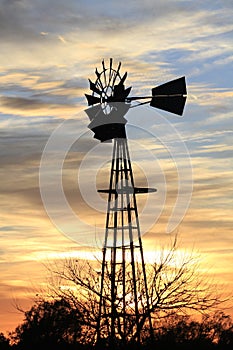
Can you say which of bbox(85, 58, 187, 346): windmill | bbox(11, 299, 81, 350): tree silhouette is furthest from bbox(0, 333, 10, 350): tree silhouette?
bbox(85, 58, 187, 346): windmill

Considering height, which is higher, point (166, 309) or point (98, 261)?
point (98, 261)

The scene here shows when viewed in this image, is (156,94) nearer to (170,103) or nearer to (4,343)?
(170,103)

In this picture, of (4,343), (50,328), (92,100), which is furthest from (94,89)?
(4,343)

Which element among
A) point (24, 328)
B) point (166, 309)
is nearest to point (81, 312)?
point (166, 309)

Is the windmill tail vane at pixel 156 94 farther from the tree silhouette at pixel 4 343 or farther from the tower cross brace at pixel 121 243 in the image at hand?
the tree silhouette at pixel 4 343

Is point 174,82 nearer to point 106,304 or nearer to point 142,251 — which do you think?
point 142,251

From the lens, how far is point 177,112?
2964 centimetres

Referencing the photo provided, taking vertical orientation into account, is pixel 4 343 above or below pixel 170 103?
below

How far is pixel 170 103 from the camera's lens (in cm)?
2980

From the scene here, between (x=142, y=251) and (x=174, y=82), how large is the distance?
5800mm

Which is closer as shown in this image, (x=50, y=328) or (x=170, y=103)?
(x=170, y=103)

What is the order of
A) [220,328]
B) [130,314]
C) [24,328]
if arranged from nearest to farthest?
[130,314] < [220,328] < [24,328]

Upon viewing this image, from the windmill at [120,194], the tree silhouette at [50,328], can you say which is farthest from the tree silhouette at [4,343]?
the windmill at [120,194]

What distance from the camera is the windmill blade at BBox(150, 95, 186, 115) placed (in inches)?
1161
